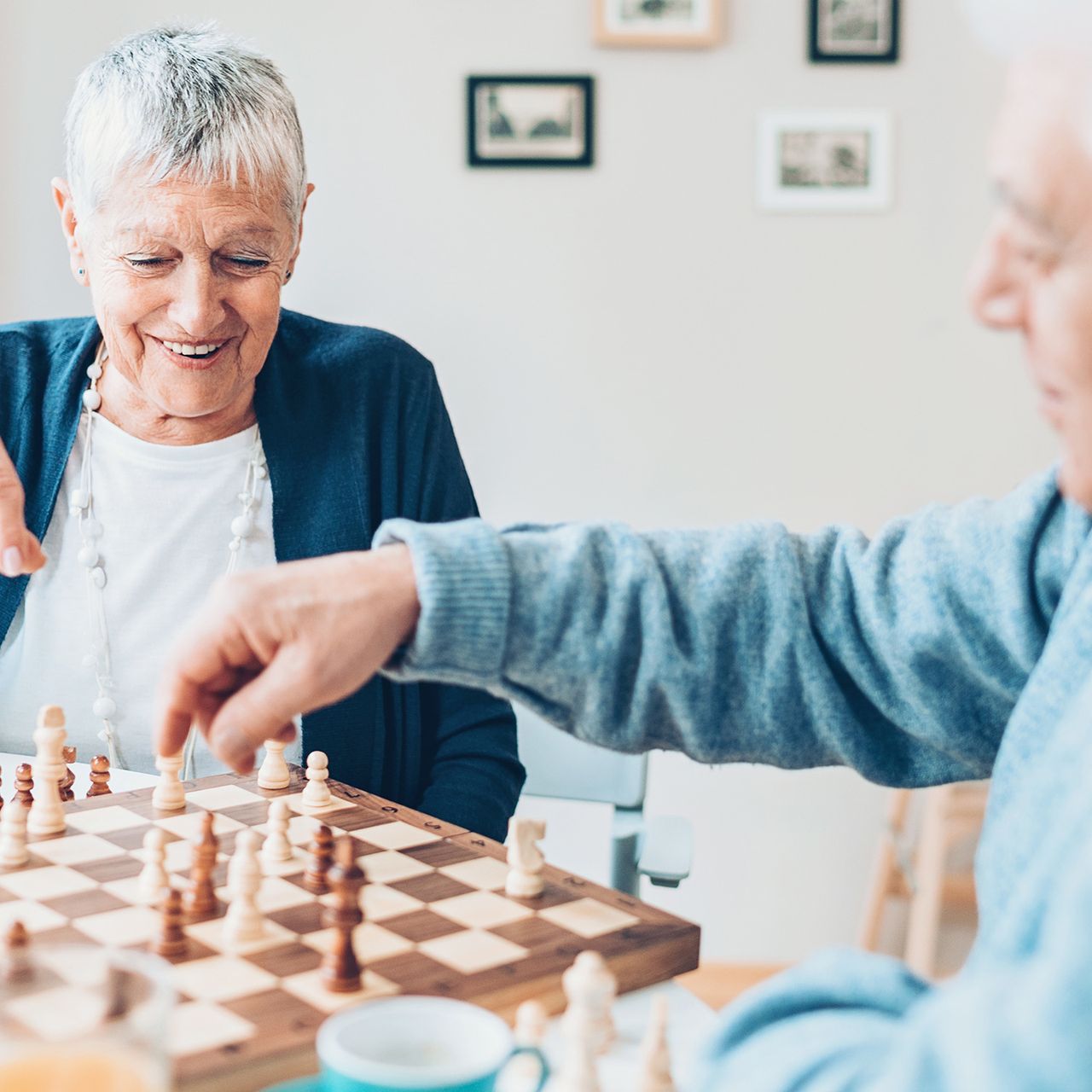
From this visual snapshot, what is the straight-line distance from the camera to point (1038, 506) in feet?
3.41

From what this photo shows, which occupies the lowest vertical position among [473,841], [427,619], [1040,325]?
[473,841]

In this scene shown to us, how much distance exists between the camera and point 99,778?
1.39 metres

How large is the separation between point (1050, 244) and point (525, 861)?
2.07ft

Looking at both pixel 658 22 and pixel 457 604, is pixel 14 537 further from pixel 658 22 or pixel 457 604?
pixel 658 22

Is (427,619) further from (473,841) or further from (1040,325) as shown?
(1040,325)

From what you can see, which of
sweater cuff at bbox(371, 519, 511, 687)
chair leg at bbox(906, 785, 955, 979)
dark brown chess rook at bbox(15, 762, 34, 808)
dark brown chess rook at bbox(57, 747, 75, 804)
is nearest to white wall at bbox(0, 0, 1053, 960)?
chair leg at bbox(906, 785, 955, 979)

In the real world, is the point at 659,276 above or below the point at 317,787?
above

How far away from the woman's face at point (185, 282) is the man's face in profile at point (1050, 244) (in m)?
1.11

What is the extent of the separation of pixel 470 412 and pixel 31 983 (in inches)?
88.6

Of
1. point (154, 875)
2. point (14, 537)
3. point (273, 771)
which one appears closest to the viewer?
point (154, 875)

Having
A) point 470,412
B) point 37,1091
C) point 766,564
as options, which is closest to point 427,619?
A: point 766,564

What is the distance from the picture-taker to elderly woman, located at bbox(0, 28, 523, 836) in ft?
5.44

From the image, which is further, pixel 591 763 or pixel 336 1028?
pixel 591 763

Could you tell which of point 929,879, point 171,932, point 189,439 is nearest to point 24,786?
point 171,932
